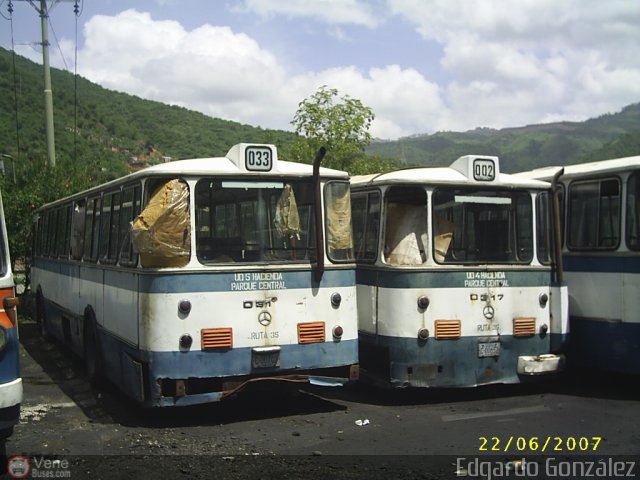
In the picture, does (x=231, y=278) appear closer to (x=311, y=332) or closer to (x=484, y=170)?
(x=311, y=332)

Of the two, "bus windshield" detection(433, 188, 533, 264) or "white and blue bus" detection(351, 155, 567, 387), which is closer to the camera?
"white and blue bus" detection(351, 155, 567, 387)

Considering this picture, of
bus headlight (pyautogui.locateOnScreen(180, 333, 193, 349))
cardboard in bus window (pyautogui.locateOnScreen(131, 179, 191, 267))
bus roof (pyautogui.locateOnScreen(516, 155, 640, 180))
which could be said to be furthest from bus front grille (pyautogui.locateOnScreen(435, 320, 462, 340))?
cardboard in bus window (pyautogui.locateOnScreen(131, 179, 191, 267))

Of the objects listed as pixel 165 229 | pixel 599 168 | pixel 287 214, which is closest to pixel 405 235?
pixel 287 214

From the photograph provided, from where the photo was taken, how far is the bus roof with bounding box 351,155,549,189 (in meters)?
8.84

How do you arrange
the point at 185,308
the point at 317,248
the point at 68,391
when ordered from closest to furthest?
1. the point at 185,308
2. the point at 317,248
3. the point at 68,391

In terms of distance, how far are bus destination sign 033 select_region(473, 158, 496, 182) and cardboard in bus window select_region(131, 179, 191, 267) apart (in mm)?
3600

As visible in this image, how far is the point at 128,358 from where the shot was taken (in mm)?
8125

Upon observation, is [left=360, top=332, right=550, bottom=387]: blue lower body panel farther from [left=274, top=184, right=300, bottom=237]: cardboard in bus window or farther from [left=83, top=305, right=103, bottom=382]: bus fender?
[left=83, top=305, right=103, bottom=382]: bus fender

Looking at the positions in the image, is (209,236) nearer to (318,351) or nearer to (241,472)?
(318,351)

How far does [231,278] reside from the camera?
25.2 ft

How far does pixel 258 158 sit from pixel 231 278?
133 centimetres

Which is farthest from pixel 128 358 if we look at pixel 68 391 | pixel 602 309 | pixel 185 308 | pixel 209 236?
pixel 602 309

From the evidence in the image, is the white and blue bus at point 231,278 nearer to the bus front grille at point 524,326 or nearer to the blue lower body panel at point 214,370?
the blue lower body panel at point 214,370

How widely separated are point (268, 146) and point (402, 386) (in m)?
3.21
